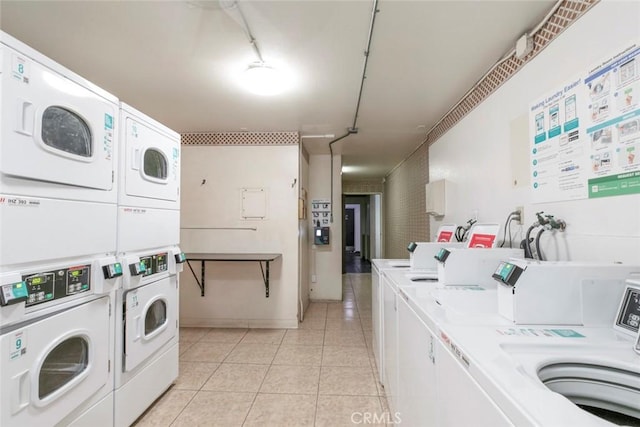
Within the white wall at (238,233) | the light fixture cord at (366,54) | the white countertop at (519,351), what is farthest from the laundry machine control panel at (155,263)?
the light fixture cord at (366,54)

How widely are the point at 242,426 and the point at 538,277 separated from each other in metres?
1.94

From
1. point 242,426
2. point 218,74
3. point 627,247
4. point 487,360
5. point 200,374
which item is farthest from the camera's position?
point 200,374

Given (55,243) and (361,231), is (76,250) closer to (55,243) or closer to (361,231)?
(55,243)

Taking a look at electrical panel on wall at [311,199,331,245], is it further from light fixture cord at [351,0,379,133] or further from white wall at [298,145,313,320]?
light fixture cord at [351,0,379,133]

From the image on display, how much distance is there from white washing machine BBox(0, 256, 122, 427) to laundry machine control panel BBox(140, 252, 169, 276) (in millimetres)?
254

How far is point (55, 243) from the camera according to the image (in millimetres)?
1277

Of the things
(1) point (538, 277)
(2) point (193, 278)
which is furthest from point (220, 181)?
(1) point (538, 277)

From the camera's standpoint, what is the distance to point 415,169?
466 cm

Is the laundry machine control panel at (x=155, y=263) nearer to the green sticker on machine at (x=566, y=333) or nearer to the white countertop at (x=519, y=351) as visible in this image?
the white countertop at (x=519, y=351)

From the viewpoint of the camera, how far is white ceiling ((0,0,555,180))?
1.61 metres

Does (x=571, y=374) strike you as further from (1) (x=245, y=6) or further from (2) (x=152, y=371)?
(2) (x=152, y=371)

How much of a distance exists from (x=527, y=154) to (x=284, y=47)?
175 cm

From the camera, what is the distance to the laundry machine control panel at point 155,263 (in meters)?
1.89

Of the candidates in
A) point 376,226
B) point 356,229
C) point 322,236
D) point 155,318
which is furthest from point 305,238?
point 356,229
